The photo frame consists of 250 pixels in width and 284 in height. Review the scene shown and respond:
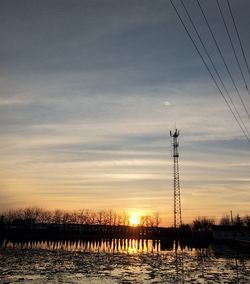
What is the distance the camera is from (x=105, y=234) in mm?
103000

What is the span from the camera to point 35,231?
103125mm

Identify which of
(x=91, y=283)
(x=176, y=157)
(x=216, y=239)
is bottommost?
(x=91, y=283)

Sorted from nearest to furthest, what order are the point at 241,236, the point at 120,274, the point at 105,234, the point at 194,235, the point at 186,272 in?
the point at 120,274, the point at 186,272, the point at 241,236, the point at 194,235, the point at 105,234

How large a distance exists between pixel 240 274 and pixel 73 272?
12075mm

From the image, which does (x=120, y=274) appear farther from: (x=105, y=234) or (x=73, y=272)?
(x=105, y=234)

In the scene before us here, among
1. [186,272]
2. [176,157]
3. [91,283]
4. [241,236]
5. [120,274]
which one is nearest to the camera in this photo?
[91,283]

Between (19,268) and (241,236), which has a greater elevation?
(241,236)

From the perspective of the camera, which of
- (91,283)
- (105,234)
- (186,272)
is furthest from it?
(105,234)

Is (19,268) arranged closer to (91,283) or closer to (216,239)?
(91,283)

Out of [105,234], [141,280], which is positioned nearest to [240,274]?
[141,280]

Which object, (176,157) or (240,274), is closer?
(240,274)

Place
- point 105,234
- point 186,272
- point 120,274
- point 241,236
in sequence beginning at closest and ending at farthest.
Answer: point 120,274, point 186,272, point 241,236, point 105,234

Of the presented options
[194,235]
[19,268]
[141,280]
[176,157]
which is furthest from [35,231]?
[141,280]

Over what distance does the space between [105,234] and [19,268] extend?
8034 cm
